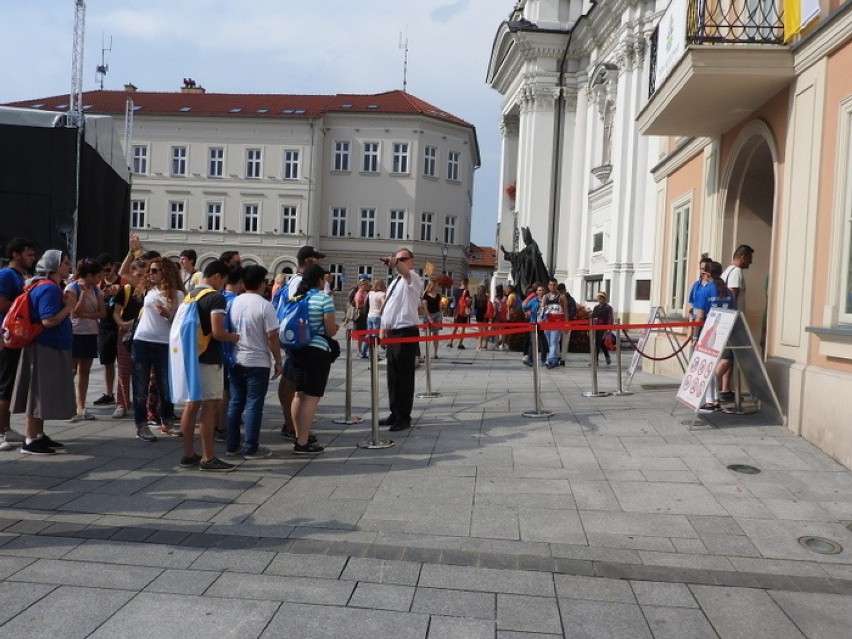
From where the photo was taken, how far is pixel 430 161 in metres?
54.6

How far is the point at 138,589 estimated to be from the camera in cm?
400

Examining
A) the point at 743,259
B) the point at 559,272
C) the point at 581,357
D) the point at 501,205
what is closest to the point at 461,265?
the point at 501,205

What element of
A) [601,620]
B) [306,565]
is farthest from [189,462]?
[601,620]

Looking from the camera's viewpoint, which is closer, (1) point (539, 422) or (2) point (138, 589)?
(2) point (138, 589)

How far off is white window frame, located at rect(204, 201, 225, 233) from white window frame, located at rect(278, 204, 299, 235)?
4.01m

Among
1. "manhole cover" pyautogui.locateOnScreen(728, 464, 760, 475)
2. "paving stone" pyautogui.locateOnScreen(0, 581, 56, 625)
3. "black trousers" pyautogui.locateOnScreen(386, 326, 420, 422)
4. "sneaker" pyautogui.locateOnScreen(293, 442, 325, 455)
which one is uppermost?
"black trousers" pyautogui.locateOnScreen(386, 326, 420, 422)

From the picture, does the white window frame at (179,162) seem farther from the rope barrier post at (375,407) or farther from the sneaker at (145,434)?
the rope barrier post at (375,407)

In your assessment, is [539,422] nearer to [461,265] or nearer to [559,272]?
[559,272]

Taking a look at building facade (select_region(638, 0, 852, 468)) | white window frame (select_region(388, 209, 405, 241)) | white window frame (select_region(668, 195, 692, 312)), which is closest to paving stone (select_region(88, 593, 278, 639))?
building facade (select_region(638, 0, 852, 468))

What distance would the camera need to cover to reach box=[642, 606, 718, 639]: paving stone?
366 centimetres

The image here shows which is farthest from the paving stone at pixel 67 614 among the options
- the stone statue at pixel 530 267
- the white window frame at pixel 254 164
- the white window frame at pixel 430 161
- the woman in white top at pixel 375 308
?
the white window frame at pixel 430 161

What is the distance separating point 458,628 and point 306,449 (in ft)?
12.3

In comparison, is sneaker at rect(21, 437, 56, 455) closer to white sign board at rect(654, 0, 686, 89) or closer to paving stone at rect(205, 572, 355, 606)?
paving stone at rect(205, 572, 355, 606)

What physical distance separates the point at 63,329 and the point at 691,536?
5.30 m
